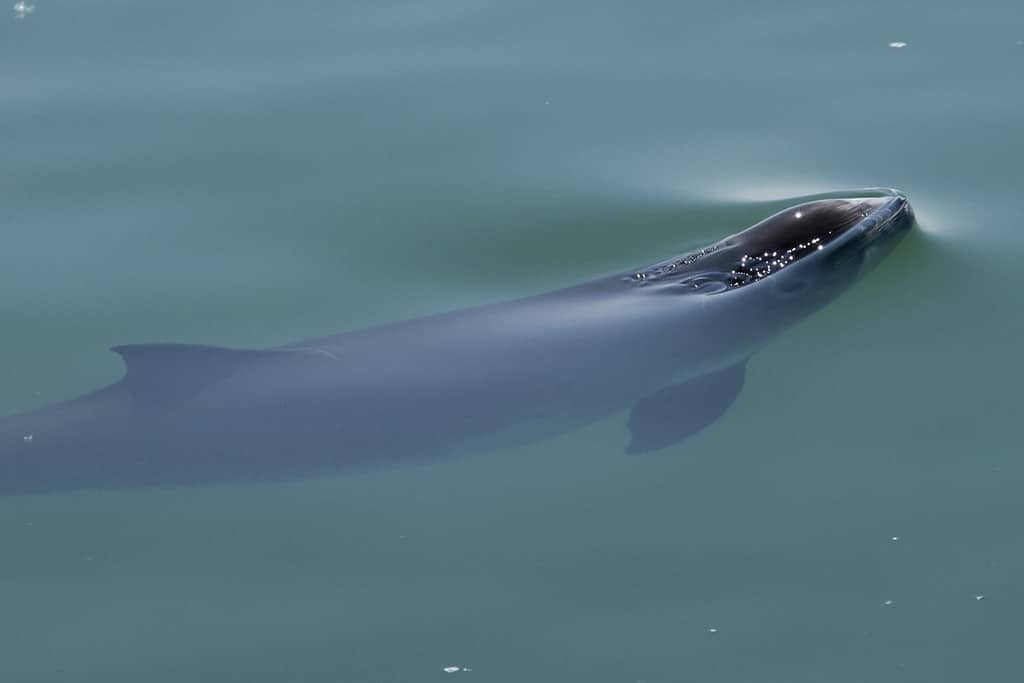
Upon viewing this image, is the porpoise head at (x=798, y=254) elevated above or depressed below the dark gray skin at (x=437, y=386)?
above

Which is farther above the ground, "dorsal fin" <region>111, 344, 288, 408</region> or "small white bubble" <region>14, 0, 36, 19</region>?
"small white bubble" <region>14, 0, 36, 19</region>

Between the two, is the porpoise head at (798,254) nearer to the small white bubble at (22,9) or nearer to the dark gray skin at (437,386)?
the dark gray skin at (437,386)

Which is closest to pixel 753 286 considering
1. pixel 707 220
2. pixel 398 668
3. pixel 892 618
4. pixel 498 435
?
pixel 707 220

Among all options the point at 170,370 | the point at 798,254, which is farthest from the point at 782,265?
the point at 170,370

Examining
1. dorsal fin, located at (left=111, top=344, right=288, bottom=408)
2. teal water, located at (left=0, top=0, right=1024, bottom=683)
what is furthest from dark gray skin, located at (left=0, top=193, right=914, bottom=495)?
teal water, located at (left=0, top=0, right=1024, bottom=683)

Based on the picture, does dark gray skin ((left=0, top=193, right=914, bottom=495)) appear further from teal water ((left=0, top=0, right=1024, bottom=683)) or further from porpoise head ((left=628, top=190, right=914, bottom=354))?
teal water ((left=0, top=0, right=1024, bottom=683))

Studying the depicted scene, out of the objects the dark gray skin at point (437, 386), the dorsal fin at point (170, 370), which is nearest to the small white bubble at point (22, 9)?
the dark gray skin at point (437, 386)

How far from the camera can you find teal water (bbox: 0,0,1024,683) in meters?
7.86

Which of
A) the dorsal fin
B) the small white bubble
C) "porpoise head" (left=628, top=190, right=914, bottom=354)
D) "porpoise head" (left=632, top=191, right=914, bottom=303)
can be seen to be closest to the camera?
the dorsal fin

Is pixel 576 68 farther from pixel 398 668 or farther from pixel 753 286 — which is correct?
pixel 398 668

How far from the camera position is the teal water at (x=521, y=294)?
7.86 metres

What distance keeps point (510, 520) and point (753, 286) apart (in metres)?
2.82

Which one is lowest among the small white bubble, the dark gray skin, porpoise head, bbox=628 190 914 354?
the dark gray skin

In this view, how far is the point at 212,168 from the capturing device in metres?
12.4
